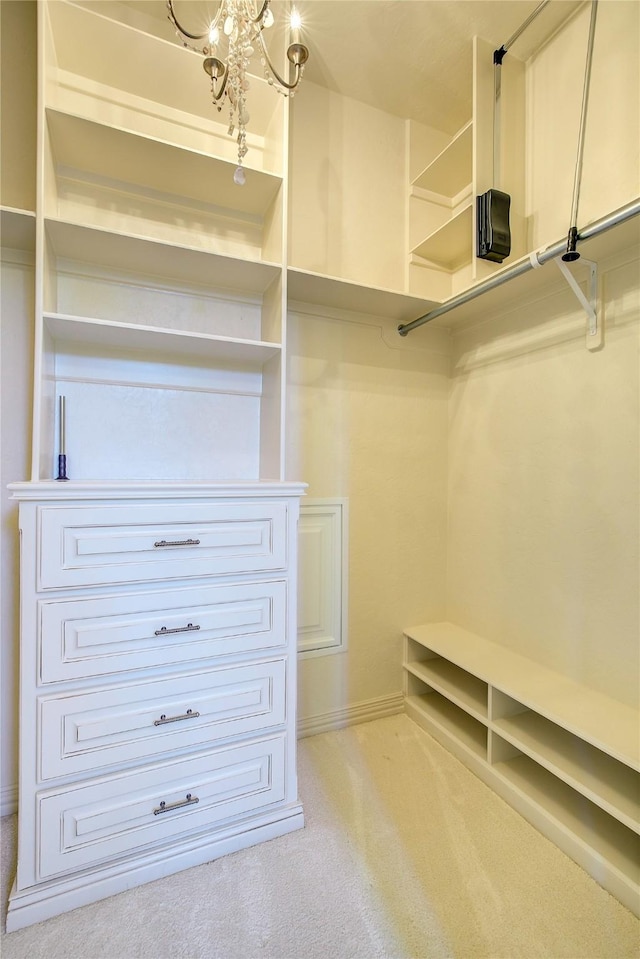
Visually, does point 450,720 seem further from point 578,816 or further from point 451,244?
point 451,244

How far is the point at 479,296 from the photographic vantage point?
1814mm

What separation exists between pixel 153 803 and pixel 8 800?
68cm

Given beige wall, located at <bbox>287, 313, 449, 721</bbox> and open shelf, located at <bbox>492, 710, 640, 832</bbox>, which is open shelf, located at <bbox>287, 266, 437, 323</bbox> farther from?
open shelf, located at <bbox>492, 710, 640, 832</bbox>

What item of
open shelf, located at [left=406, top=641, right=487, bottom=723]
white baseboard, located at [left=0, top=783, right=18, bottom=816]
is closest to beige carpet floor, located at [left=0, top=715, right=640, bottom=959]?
white baseboard, located at [left=0, top=783, right=18, bottom=816]

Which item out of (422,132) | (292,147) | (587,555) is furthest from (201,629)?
(422,132)

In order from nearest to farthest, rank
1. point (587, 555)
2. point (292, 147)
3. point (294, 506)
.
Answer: point (294, 506)
point (587, 555)
point (292, 147)

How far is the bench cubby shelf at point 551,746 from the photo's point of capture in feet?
4.15

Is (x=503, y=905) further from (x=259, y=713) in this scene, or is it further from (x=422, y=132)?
(x=422, y=132)

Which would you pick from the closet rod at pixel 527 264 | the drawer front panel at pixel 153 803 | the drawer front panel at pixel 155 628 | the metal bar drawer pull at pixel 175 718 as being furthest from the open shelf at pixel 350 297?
the drawer front panel at pixel 153 803

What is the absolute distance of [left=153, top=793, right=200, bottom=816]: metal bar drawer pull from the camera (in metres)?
1.28

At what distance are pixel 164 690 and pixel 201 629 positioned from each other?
208 mm

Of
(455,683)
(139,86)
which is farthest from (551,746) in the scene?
(139,86)

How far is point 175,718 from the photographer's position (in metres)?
1.29

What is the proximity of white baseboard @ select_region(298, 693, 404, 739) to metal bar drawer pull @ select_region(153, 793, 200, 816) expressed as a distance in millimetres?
730
